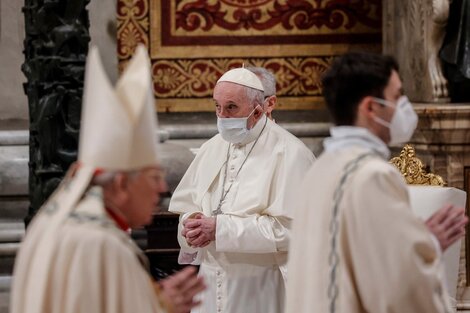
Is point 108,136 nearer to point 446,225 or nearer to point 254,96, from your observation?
point 446,225

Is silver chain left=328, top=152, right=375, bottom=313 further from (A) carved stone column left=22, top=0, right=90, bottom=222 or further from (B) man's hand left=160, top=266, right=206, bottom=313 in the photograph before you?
(A) carved stone column left=22, top=0, right=90, bottom=222

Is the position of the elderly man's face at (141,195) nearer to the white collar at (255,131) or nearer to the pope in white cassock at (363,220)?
the pope in white cassock at (363,220)

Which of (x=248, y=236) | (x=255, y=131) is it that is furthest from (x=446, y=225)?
(x=255, y=131)

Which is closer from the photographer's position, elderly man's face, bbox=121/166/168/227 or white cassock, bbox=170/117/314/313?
elderly man's face, bbox=121/166/168/227

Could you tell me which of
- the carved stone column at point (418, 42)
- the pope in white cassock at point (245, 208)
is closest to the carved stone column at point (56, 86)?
the pope in white cassock at point (245, 208)

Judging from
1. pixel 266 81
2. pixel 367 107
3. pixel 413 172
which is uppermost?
pixel 367 107

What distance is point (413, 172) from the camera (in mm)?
6418

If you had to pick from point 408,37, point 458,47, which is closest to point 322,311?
point 458,47

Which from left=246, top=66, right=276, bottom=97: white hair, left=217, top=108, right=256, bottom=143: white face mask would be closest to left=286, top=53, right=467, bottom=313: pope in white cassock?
left=217, top=108, right=256, bottom=143: white face mask

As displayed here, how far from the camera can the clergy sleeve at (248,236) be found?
19.6ft

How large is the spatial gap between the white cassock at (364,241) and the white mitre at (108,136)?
0.72 m

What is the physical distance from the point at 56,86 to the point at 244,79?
788mm

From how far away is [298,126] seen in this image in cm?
883

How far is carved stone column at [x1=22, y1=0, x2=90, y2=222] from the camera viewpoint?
6.23m
